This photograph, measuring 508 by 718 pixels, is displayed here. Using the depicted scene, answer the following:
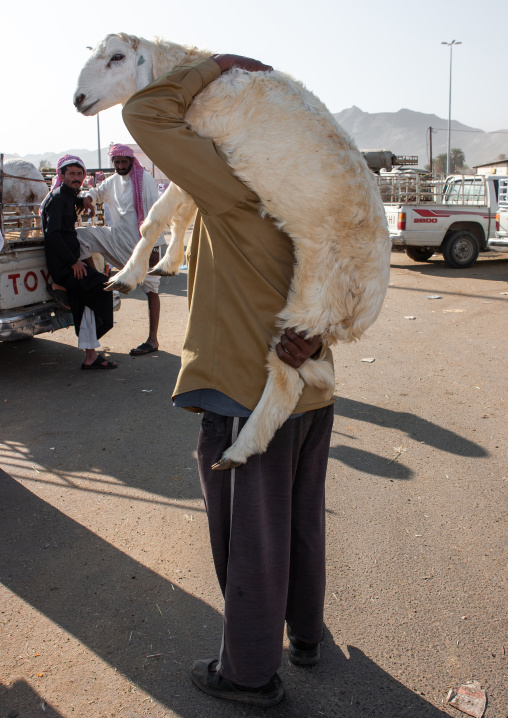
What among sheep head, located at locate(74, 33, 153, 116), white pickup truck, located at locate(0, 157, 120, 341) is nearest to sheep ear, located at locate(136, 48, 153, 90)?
sheep head, located at locate(74, 33, 153, 116)

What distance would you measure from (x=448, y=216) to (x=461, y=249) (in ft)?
2.78

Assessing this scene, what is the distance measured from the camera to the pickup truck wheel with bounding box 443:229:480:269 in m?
12.8

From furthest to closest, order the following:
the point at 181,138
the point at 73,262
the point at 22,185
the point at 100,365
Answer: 1. the point at 22,185
2. the point at 100,365
3. the point at 73,262
4. the point at 181,138

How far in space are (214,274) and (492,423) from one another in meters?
3.57

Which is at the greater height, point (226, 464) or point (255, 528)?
point (226, 464)

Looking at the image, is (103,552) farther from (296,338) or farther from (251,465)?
(296,338)

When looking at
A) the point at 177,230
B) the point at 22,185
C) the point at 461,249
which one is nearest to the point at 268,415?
the point at 177,230

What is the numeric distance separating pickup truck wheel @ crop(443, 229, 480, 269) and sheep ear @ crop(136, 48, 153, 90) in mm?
11857

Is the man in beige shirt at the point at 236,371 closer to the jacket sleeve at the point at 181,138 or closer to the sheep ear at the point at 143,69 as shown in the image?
the jacket sleeve at the point at 181,138

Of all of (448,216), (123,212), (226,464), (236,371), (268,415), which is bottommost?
(226,464)

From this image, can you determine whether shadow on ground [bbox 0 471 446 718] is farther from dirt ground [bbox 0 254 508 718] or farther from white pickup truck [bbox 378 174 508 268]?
white pickup truck [bbox 378 174 508 268]

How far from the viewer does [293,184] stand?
1813 millimetres

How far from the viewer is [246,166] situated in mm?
1792

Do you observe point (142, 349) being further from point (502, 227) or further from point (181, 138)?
point (502, 227)
